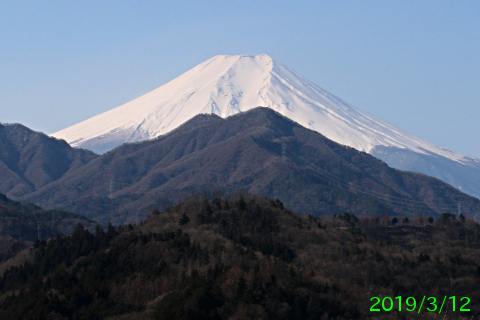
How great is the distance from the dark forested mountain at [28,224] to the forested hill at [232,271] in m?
19.9

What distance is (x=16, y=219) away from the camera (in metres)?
113

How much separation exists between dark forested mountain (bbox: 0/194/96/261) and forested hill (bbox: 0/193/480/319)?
19.9m

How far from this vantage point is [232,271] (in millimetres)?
54500

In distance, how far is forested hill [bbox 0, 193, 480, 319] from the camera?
50.2 metres

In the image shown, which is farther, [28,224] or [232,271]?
[28,224]

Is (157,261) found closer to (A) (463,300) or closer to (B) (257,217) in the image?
(B) (257,217)

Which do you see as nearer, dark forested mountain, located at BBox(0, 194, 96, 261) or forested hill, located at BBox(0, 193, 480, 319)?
forested hill, located at BBox(0, 193, 480, 319)

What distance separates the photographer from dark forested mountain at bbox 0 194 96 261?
314 ft

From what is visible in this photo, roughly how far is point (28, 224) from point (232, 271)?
6650 cm

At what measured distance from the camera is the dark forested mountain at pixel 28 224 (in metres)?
95.6

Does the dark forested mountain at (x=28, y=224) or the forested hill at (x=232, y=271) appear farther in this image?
the dark forested mountain at (x=28, y=224)

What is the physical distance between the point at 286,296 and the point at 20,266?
31062mm

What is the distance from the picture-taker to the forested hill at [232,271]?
50.2m

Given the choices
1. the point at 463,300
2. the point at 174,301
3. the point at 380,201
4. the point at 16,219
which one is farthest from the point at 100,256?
the point at 380,201
